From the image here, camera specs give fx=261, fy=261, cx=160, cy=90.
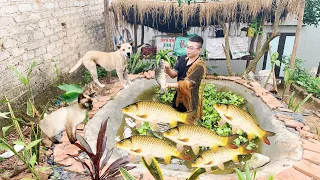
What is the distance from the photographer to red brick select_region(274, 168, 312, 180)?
2.50 m

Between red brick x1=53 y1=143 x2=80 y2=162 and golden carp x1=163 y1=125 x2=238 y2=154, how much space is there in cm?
151

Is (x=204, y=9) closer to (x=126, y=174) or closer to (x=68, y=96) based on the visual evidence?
(x=68, y=96)

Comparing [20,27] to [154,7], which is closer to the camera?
[20,27]

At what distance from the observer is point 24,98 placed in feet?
16.1

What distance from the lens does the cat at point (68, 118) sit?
1.97 meters

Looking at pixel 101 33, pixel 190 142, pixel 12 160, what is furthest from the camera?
pixel 101 33

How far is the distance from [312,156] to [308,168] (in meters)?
0.31

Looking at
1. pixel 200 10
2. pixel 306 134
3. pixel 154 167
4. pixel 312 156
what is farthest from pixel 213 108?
pixel 154 167

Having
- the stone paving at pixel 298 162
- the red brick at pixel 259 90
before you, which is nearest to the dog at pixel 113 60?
the stone paving at pixel 298 162

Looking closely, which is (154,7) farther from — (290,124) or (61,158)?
(61,158)

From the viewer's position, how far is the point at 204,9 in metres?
7.24

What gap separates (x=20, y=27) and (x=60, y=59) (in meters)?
1.60

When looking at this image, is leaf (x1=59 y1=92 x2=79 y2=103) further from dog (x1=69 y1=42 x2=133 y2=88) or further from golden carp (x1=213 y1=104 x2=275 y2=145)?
dog (x1=69 y1=42 x2=133 y2=88)

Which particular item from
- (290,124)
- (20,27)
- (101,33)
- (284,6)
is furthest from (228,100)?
(101,33)
